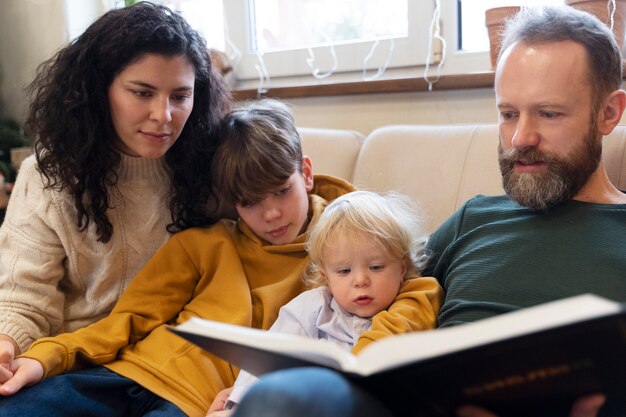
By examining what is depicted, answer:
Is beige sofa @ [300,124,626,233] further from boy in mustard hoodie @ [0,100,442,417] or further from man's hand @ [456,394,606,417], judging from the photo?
man's hand @ [456,394,606,417]

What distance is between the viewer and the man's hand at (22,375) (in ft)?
3.96

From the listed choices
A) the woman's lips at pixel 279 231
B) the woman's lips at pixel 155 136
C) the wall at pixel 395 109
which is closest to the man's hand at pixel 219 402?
the woman's lips at pixel 279 231

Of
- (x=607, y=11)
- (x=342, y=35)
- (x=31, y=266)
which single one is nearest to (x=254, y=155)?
(x=31, y=266)

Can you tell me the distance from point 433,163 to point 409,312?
1.88 feet

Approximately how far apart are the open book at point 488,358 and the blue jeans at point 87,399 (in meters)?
0.56

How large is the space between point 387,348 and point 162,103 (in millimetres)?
938

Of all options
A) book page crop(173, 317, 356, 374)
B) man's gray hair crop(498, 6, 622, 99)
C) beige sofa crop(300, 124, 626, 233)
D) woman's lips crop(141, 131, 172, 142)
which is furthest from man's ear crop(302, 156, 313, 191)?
book page crop(173, 317, 356, 374)

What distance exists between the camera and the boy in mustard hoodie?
129cm

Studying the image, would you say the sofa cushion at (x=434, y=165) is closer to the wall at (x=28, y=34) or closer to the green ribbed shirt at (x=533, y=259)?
the green ribbed shirt at (x=533, y=259)

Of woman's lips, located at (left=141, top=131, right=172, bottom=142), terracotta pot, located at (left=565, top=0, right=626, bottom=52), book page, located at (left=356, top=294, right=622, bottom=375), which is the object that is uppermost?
terracotta pot, located at (left=565, top=0, right=626, bottom=52)

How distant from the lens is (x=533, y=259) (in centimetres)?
121

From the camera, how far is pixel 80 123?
1.47 metres

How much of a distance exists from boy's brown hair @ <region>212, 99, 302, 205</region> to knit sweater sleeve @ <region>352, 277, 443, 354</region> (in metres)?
0.39

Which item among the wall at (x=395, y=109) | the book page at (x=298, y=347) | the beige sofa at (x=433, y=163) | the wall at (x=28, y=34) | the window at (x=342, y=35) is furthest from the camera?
the wall at (x=28, y=34)
